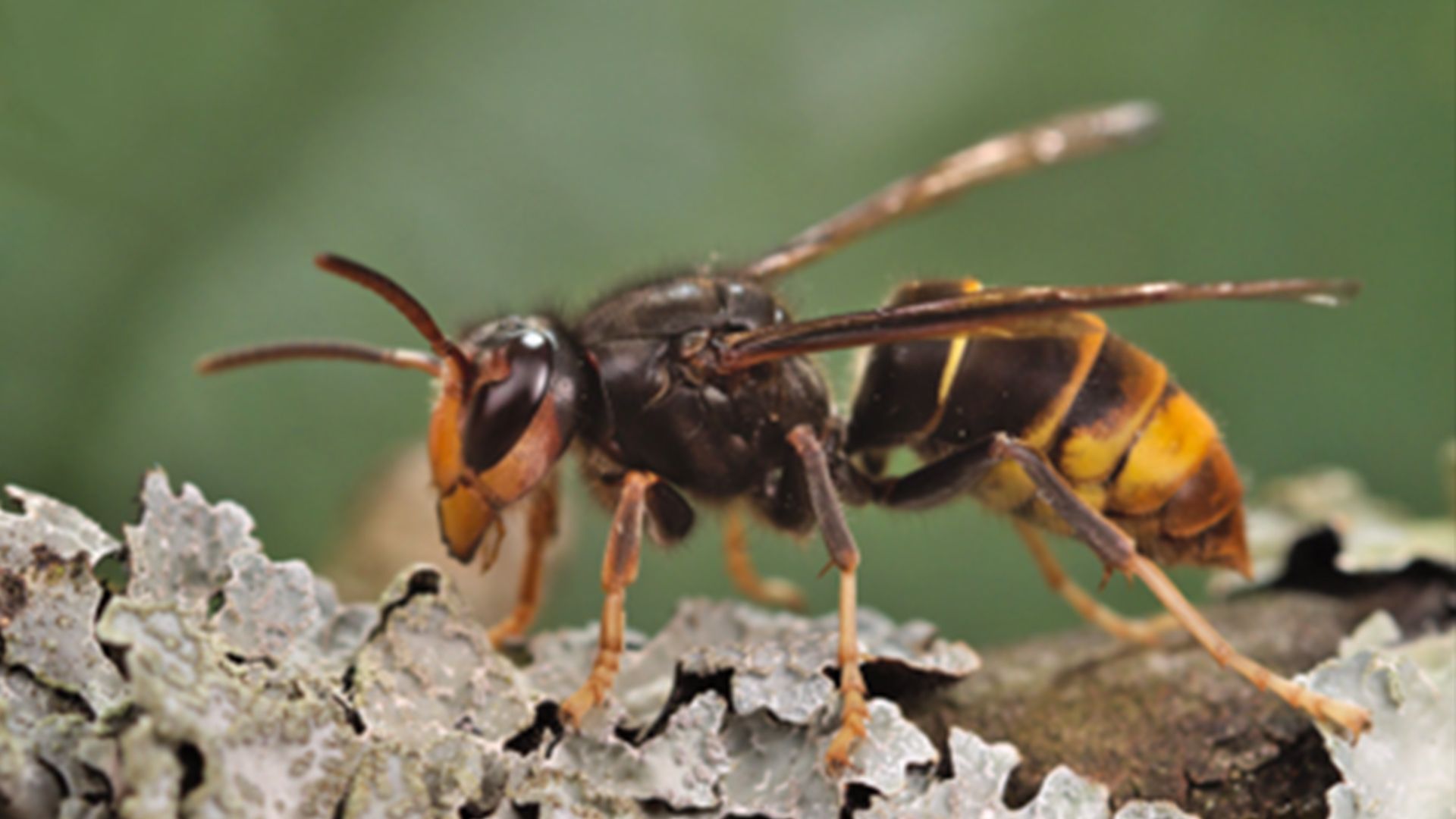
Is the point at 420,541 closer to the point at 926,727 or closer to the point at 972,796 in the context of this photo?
the point at 926,727

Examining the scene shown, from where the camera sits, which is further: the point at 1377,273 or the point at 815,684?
the point at 1377,273

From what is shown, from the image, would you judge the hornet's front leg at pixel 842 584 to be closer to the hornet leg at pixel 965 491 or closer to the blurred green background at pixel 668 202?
the hornet leg at pixel 965 491

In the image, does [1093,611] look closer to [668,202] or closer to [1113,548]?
[1113,548]

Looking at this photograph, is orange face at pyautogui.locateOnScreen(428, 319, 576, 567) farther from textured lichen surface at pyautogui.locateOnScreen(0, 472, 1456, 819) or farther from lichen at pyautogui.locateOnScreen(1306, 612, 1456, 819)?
lichen at pyautogui.locateOnScreen(1306, 612, 1456, 819)

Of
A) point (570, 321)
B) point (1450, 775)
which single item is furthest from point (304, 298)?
point (1450, 775)

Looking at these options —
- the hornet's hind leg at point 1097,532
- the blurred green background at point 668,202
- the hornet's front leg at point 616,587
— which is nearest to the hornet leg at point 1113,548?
the hornet's hind leg at point 1097,532

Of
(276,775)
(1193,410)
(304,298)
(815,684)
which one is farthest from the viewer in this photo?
(304,298)
